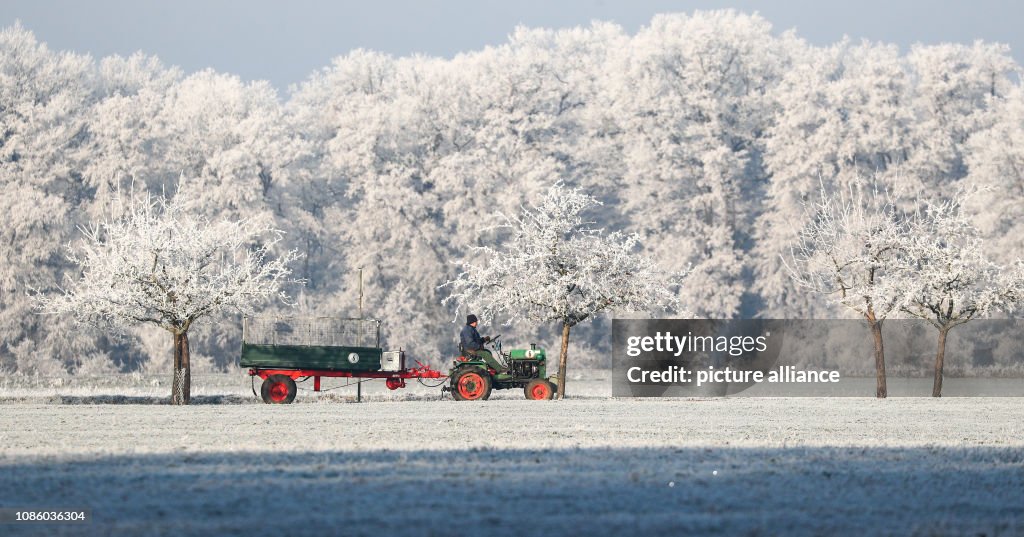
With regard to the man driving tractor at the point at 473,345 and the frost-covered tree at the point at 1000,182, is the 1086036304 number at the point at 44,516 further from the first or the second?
the frost-covered tree at the point at 1000,182

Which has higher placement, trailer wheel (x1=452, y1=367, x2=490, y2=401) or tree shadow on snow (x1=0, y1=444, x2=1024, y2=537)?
trailer wheel (x1=452, y1=367, x2=490, y2=401)

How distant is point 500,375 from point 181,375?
899 cm

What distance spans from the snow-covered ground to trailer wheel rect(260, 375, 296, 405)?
26.9 feet

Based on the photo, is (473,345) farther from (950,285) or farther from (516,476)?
(516,476)

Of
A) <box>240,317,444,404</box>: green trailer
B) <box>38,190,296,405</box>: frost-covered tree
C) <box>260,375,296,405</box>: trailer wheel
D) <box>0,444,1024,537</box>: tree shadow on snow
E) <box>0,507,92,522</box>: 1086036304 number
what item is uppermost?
<box>38,190,296,405</box>: frost-covered tree

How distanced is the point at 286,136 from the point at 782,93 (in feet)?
84.6

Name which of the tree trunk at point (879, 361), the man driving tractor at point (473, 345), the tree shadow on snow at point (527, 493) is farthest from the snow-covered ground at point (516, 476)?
the tree trunk at point (879, 361)

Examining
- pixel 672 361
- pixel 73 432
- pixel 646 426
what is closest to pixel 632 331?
pixel 672 361

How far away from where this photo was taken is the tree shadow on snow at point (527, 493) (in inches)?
442

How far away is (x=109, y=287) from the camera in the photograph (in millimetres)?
39188

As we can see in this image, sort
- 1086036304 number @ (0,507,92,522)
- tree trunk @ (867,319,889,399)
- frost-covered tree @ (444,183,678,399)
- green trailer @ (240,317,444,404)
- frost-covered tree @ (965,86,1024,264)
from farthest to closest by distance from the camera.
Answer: frost-covered tree @ (965,86,1024,264), tree trunk @ (867,319,889,399), frost-covered tree @ (444,183,678,399), green trailer @ (240,317,444,404), 1086036304 number @ (0,507,92,522)

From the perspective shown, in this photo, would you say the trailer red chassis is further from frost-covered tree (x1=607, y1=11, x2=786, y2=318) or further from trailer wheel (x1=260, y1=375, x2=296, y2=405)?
frost-covered tree (x1=607, y1=11, x2=786, y2=318)

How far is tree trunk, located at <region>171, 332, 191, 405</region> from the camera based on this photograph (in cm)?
3828

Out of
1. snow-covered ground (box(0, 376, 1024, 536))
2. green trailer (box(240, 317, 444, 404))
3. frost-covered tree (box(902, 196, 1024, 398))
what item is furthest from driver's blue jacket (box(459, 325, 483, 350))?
frost-covered tree (box(902, 196, 1024, 398))
